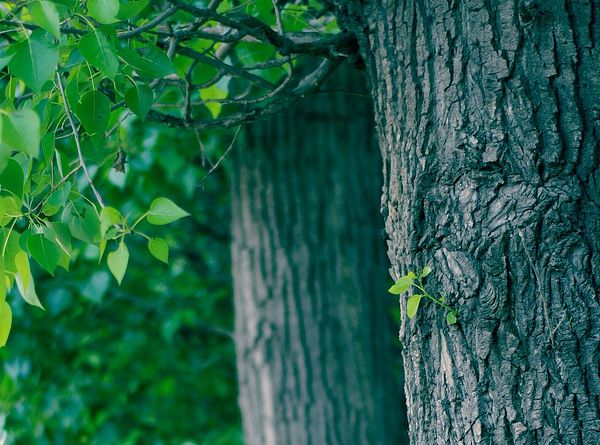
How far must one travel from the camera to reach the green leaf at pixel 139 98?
149cm

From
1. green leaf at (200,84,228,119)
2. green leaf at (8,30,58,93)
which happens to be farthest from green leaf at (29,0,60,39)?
green leaf at (200,84,228,119)

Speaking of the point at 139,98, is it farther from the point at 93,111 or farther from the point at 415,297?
the point at 415,297

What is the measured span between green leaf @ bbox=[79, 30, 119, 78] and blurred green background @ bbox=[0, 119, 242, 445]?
8.71 ft

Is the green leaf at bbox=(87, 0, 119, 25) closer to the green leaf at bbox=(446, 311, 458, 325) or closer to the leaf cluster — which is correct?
the leaf cluster

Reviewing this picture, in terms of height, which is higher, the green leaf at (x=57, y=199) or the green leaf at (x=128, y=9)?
the green leaf at (x=128, y=9)

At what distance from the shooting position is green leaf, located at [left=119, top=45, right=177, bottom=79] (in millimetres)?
1426

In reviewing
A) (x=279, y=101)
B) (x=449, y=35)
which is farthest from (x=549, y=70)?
(x=279, y=101)

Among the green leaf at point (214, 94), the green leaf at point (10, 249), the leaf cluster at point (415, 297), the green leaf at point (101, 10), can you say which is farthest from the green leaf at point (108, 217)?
the green leaf at point (214, 94)

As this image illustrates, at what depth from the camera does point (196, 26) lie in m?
1.64

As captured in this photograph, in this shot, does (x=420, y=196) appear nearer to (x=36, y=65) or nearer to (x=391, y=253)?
(x=391, y=253)

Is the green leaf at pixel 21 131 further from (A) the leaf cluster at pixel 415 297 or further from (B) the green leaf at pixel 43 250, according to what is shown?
(A) the leaf cluster at pixel 415 297

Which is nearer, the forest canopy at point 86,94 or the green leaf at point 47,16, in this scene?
the green leaf at point 47,16

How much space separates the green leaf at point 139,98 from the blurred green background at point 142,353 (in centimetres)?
246

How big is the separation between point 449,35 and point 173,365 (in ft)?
11.8
